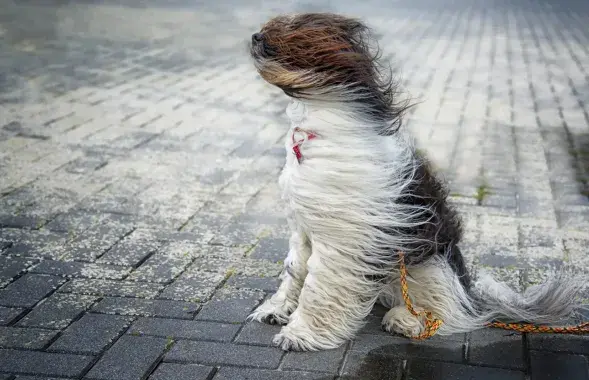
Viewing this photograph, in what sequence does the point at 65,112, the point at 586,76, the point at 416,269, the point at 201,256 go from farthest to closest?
the point at 586,76, the point at 65,112, the point at 201,256, the point at 416,269

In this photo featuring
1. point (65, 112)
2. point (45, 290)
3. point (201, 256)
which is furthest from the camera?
point (65, 112)

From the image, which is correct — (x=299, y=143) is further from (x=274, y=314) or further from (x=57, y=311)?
(x=57, y=311)

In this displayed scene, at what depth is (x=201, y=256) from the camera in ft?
14.6

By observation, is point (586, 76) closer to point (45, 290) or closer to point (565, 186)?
point (565, 186)

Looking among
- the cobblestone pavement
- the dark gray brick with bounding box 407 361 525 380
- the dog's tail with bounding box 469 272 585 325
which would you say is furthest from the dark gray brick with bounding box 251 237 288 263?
the dark gray brick with bounding box 407 361 525 380

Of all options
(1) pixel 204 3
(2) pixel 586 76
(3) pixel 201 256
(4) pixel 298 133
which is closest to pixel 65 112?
(3) pixel 201 256

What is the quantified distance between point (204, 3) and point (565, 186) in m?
12.8

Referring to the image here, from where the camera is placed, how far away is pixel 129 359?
3.30m

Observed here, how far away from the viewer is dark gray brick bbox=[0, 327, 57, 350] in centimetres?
342

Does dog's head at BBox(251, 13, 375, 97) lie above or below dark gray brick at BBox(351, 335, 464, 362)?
above

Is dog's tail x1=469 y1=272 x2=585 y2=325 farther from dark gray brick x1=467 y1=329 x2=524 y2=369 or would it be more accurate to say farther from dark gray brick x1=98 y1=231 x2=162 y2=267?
dark gray brick x1=98 y1=231 x2=162 y2=267

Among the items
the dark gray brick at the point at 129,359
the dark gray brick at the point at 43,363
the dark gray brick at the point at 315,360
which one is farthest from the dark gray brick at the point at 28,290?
the dark gray brick at the point at 315,360

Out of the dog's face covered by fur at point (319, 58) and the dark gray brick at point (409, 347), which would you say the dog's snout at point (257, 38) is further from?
the dark gray brick at point (409, 347)

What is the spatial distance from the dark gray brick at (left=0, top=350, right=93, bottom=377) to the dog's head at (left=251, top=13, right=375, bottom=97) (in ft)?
4.41
